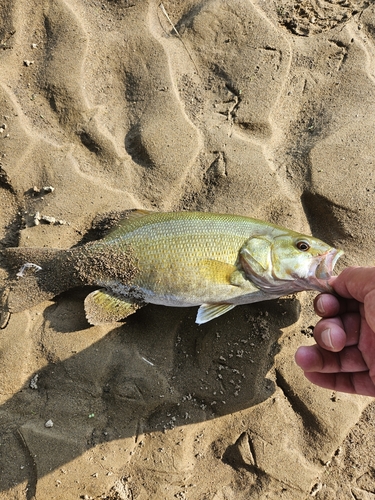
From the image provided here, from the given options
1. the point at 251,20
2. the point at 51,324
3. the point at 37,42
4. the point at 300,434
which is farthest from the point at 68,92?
the point at 300,434

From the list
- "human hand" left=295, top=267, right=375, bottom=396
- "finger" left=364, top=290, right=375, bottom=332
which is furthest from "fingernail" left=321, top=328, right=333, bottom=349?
"finger" left=364, top=290, right=375, bottom=332

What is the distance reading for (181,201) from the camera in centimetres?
385

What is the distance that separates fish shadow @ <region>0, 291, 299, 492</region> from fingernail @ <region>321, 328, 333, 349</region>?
2.32ft

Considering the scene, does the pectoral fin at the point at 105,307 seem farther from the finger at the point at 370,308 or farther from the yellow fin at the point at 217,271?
the finger at the point at 370,308

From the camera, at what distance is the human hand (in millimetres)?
2906

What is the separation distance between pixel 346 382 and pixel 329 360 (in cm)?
30

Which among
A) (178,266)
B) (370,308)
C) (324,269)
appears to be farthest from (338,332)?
(178,266)

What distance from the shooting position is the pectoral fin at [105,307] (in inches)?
135

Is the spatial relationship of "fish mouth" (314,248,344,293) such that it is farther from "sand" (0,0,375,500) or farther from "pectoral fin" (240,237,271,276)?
"sand" (0,0,375,500)

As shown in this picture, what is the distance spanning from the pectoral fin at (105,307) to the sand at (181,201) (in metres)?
0.21

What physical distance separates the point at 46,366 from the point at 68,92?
102 inches

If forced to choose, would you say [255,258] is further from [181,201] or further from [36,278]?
[36,278]

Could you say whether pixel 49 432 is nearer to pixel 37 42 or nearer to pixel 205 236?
pixel 205 236

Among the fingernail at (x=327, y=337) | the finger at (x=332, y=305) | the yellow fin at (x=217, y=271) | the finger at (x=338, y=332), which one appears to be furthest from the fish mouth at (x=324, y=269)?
the yellow fin at (x=217, y=271)
